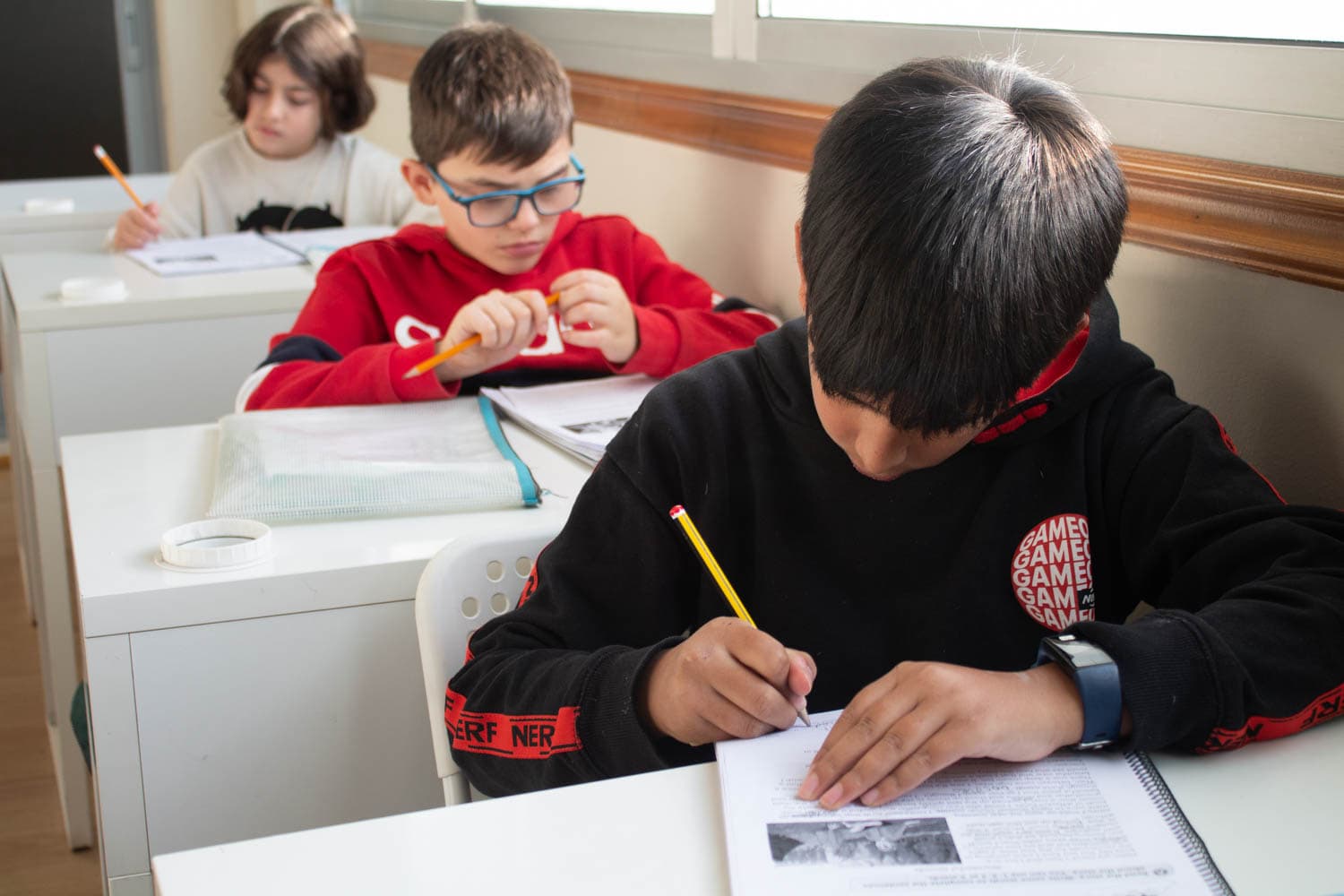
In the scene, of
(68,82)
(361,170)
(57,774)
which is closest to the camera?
(57,774)

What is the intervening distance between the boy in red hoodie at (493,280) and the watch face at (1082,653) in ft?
2.62

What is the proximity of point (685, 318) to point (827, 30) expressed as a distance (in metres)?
0.38

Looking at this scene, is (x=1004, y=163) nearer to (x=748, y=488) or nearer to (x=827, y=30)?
(x=748, y=488)

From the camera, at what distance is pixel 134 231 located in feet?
7.64

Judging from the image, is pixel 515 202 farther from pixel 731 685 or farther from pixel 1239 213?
pixel 731 685

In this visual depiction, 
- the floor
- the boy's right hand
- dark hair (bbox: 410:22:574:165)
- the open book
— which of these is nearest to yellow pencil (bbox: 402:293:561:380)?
dark hair (bbox: 410:22:574:165)

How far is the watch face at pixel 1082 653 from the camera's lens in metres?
0.71

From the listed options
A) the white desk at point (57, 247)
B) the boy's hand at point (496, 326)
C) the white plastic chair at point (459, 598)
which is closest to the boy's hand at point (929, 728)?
the white plastic chair at point (459, 598)

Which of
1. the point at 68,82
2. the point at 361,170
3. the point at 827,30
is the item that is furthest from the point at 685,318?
the point at 68,82

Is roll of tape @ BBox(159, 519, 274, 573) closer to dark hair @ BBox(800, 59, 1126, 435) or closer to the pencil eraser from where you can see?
dark hair @ BBox(800, 59, 1126, 435)

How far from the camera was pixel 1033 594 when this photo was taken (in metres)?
0.93

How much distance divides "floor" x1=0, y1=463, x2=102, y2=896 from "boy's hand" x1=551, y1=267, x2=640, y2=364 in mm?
1002

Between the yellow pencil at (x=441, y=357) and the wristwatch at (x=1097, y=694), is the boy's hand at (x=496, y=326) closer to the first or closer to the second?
the yellow pencil at (x=441, y=357)

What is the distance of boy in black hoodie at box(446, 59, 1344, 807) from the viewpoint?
0.71 m
